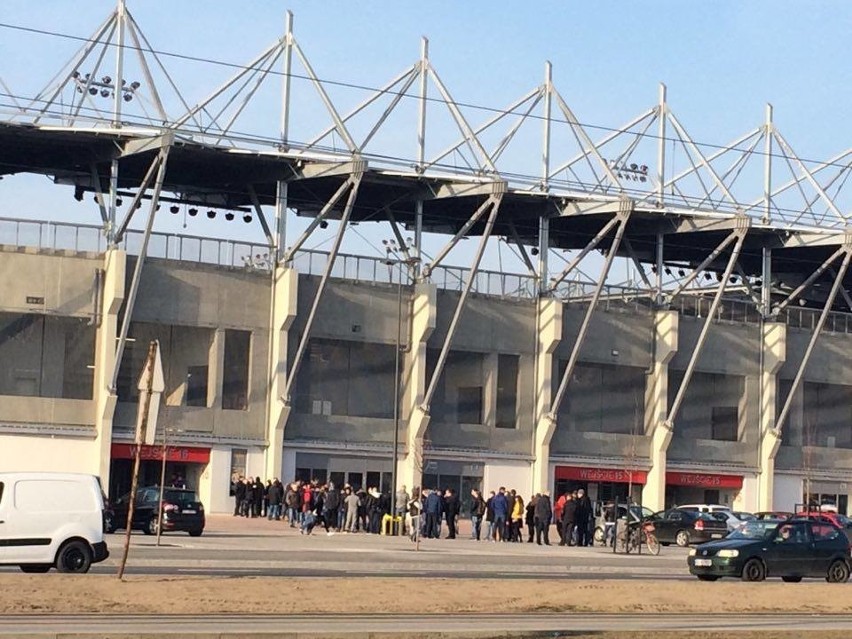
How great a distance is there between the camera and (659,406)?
252 feet

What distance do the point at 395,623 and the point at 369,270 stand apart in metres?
49.0

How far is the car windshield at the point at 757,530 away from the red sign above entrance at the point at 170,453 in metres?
32.1

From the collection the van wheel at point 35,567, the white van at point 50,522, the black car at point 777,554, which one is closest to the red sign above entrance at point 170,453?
the black car at point 777,554

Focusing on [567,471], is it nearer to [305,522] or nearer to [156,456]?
[156,456]

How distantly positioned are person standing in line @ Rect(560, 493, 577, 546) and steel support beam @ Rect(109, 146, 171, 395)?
1896 cm

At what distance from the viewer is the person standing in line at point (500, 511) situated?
5434 cm

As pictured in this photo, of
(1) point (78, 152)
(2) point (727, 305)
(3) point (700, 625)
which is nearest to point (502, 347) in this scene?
(2) point (727, 305)

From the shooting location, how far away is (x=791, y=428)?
269 ft

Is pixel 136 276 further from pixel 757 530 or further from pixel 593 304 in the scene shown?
pixel 757 530

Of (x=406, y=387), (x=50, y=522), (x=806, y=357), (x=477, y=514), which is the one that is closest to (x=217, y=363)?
(x=406, y=387)

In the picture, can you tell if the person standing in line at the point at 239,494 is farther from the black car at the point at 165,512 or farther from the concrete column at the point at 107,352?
the black car at the point at 165,512

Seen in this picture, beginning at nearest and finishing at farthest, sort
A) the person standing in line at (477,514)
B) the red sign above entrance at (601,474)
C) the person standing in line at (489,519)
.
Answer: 1. the person standing in line at (489,519)
2. the person standing in line at (477,514)
3. the red sign above entrance at (601,474)

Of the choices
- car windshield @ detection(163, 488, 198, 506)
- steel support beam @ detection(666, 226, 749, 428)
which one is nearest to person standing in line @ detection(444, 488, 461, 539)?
car windshield @ detection(163, 488, 198, 506)

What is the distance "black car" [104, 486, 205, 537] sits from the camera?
157ft
